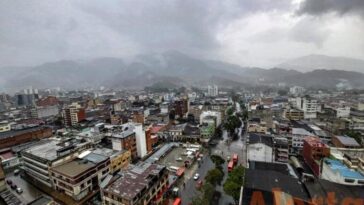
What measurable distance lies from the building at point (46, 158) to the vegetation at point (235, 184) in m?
22.0

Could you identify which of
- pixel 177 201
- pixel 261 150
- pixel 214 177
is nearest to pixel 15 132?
pixel 177 201

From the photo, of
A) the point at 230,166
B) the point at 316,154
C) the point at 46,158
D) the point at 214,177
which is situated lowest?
the point at 230,166

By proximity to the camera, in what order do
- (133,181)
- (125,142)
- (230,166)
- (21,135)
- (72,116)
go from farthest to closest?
1. (72,116)
2. (21,135)
3. (125,142)
4. (230,166)
5. (133,181)

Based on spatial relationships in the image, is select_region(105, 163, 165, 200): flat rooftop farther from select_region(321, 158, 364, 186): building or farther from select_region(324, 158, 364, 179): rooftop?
select_region(324, 158, 364, 179): rooftop

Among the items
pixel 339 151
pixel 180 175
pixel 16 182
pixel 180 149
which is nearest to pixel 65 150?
pixel 16 182

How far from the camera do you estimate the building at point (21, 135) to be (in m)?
40.9

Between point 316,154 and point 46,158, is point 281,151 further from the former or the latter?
point 46,158

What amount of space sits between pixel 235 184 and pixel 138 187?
10399 millimetres

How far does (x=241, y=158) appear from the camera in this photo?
35781 millimetres

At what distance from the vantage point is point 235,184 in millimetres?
21500

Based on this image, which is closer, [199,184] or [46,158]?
[199,184]

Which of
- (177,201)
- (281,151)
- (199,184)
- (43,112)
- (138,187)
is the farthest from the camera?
(43,112)

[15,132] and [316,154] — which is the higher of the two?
[15,132]

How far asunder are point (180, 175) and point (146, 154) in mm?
11145
